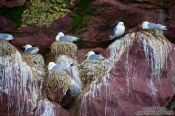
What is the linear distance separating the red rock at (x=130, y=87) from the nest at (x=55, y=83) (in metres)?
0.50

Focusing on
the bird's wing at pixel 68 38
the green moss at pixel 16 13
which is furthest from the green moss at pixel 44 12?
the bird's wing at pixel 68 38

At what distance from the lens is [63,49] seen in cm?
1389

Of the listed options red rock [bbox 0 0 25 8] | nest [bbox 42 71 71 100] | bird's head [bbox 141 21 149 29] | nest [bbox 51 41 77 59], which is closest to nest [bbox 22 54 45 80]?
nest [bbox 42 71 71 100]

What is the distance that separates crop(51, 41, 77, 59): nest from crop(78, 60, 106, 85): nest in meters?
0.46

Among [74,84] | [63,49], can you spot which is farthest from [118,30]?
[74,84]

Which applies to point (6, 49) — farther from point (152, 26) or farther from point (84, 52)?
point (152, 26)

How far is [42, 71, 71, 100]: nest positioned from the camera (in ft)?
42.1

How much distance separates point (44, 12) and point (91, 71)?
6.58 ft

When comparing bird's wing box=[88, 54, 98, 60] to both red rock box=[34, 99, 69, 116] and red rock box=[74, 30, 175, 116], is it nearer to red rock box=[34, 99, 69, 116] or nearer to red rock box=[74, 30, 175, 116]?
red rock box=[74, 30, 175, 116]

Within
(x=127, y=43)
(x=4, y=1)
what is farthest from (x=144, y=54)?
(x=4, y=1)

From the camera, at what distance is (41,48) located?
47.0 ft

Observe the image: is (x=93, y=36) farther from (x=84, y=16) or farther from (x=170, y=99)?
(x=170, y=99)

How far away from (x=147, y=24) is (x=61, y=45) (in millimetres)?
1990

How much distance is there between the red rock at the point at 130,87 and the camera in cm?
1265
